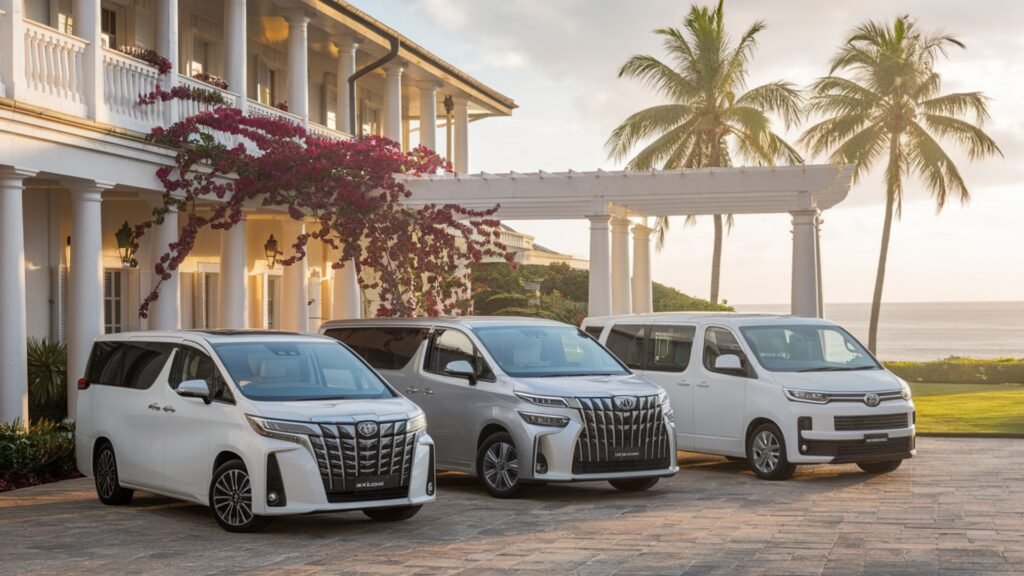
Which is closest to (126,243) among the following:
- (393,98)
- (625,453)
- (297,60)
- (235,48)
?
(235,48)

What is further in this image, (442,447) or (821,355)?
(821,355)

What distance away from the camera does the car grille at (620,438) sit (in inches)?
521

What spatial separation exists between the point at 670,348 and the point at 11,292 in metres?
7.80

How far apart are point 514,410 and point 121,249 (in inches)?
408

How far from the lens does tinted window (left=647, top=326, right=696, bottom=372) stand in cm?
1631

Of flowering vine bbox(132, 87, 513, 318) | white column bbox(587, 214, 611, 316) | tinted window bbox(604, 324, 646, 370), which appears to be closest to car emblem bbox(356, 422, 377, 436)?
tinted window bbox(604, 324, 646, 370)

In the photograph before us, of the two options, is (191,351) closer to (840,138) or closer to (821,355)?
(821,355)

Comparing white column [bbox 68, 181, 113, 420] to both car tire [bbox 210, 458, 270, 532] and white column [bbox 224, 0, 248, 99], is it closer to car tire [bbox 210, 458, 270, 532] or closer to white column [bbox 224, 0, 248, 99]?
white column [bbox 224, 0, 248, 99]

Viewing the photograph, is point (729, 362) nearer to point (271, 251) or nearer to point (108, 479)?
point (108, 479)

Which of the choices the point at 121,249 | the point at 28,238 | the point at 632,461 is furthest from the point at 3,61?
the point at 632,461

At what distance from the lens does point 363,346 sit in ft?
51.8

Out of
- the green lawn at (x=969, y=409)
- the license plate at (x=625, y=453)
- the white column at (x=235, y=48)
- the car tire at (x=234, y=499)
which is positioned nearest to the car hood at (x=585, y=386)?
the license plate at (x=625, y=453)

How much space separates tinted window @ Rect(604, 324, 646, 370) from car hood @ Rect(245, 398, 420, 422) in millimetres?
5738

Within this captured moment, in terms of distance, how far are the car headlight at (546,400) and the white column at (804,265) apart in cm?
947
